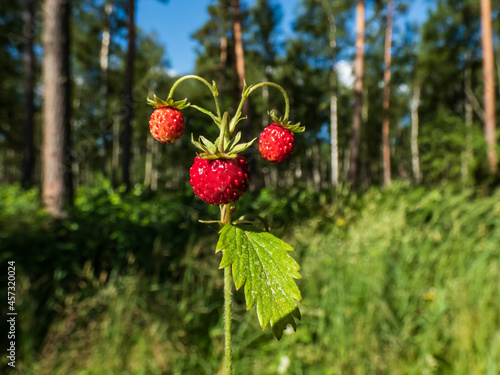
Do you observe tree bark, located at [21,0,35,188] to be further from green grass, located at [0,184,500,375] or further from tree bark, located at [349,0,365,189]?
tree bark, located at [349,0,365,189]

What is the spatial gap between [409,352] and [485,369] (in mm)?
439

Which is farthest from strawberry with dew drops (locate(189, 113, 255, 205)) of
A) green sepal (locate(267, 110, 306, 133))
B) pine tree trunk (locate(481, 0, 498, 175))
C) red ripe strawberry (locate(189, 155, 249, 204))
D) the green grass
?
pine tree trunk (locate(481, 0, 498, 175))

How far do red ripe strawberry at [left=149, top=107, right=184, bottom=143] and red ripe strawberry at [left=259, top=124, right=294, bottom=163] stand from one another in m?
0.14

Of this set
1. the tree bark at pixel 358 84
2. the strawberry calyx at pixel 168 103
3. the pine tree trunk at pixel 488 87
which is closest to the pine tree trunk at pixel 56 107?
the strawberry calyx at pixel 168 103

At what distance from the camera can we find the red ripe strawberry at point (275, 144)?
1.68 feet

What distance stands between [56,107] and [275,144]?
Result: 491 cm

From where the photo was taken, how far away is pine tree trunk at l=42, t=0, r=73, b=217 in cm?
439

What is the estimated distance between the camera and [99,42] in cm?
1551

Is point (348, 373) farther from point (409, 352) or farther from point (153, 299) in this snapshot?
point (153, 299)

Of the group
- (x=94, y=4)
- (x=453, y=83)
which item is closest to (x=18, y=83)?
(x=94, y=4)

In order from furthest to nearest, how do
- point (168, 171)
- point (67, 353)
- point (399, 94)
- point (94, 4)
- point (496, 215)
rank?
point (168, 171) < point (399, 94) < point (94, 4) < point (496, 215) < point (67, 353)

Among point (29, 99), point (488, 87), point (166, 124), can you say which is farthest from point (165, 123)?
point (29, 99)

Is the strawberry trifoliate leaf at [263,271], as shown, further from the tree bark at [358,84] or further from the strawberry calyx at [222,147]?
the tree bark at [358,84]

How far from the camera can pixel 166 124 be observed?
0.52 metres
